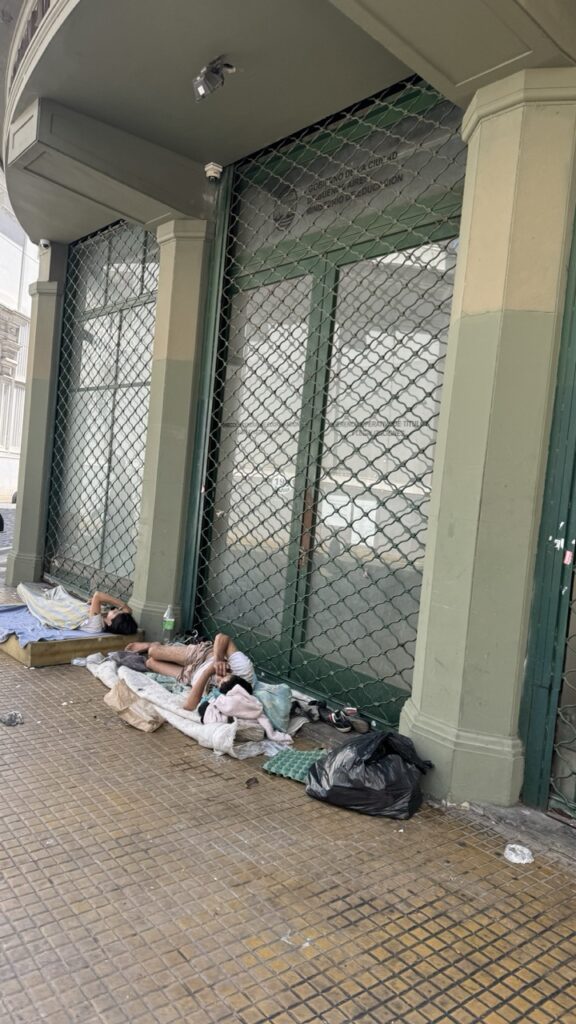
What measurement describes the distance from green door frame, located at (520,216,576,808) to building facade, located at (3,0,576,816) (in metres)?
0.01

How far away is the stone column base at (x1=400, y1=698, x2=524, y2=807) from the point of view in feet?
10.2

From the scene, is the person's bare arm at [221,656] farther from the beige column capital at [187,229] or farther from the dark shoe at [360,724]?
the beige column capital at [187,229]

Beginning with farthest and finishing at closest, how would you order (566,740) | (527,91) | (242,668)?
1. (242,668)
2. (566,740)
3. (527,91)

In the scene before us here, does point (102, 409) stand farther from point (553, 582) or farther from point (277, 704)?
point (553, 582)

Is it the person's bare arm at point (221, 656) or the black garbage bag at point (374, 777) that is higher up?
the person's bare arm at point (221, 656)

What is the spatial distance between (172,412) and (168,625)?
5.82 feet

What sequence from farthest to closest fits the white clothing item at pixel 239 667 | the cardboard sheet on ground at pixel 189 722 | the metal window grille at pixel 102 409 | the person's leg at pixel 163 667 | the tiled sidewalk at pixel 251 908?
the metal window grille at pixel 102 409 → the person's leg at pixel 163 667 → the white clothing item at pixel 239 667 → the cardboard sheet on ground at pixel 189 722 → the tiled sidewalk at pixel 251 908

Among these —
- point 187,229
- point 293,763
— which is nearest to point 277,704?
point 293,763

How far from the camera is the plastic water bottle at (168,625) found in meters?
5.30

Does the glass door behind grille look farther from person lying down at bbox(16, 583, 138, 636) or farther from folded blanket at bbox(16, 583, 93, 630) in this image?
folded blanket at bbox(16, 583, 93, 630)

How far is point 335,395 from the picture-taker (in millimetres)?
4406

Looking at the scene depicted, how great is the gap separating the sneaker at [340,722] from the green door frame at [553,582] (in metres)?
1.14

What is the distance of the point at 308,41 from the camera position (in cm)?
368

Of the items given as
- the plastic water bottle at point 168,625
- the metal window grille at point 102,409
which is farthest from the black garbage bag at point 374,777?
the metal window grille at point 102,409
